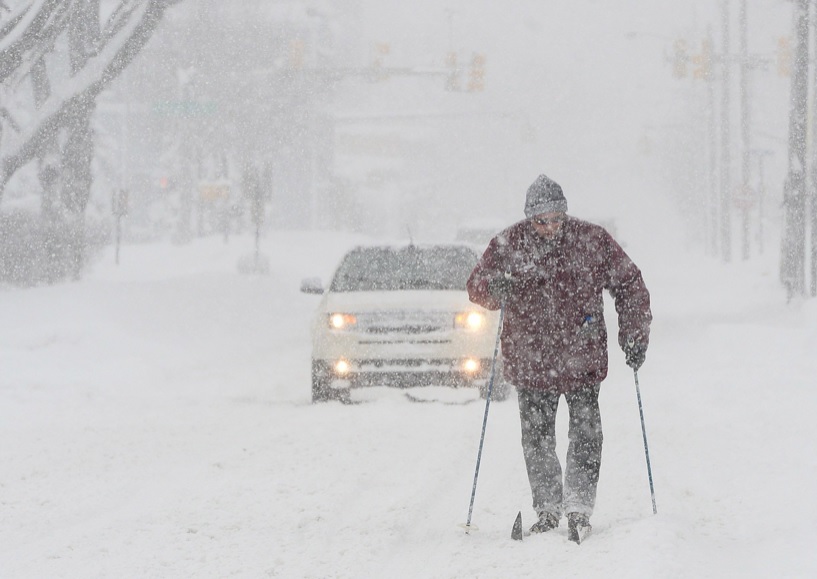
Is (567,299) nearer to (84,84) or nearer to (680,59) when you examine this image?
(84,84)

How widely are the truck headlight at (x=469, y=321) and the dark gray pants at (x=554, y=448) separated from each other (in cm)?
474

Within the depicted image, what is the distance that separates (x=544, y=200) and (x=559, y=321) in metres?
0.61

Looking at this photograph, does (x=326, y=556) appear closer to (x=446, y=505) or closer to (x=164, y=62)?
(x=446, y=505)

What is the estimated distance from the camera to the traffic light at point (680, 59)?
30.7 meters

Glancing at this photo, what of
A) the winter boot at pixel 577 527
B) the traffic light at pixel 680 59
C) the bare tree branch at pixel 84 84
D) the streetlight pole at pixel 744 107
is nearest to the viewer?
the winter boot at pixel 577 527

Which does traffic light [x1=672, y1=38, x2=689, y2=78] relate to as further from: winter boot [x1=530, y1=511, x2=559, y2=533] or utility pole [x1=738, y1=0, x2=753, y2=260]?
winter boot [x1=530, y1=511, x2=559, y2=533]

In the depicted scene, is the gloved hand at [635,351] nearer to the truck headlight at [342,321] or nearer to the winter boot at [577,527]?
the winter boot at [577,527]

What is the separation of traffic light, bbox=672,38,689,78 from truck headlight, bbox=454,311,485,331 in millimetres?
22109

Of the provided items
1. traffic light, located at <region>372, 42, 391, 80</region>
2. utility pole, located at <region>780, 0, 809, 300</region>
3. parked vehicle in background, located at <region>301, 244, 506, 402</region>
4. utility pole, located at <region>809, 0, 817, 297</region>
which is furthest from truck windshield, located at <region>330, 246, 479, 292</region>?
traffic light, located at <region>372, 42, 391, 80</region>

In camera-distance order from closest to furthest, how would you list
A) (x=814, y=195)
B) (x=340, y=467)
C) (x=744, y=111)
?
(x=340, y=467) → (x=814, y=195) → (x=744, y=111)

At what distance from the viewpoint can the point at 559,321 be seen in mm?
5605

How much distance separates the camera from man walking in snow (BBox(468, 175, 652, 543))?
554 centimetres

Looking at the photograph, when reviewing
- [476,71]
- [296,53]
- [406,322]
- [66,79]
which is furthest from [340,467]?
[476,71]

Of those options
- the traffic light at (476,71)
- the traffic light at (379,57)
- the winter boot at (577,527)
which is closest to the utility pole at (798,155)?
the traffic light at (476,71)
